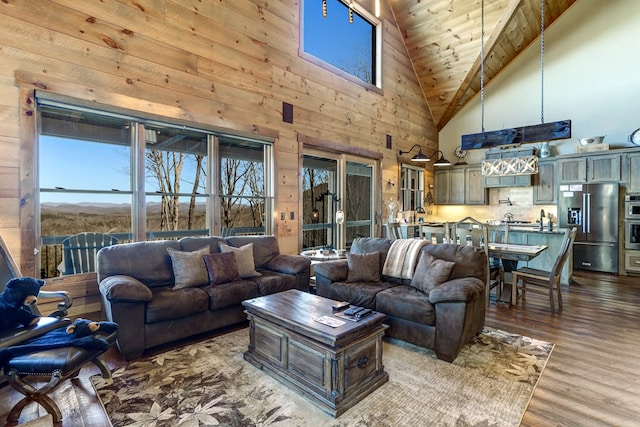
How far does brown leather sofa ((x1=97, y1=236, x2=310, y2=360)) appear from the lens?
2.74 meters

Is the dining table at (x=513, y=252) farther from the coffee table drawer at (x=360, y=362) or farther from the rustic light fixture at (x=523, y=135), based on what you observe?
the coffee table drawer at (x=360, y=362)

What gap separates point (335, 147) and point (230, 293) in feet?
11.3

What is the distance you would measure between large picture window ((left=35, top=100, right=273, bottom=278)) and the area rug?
152 cm

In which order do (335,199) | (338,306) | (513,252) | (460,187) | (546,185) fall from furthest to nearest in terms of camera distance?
(460,187)
(546,185)
(335,199)
(513,252)
(338,306)

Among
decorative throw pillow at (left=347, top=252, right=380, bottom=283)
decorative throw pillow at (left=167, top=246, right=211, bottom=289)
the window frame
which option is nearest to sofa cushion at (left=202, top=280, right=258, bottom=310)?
decorative throw pillow at (left=167, top=246, right=211, bottom=289)

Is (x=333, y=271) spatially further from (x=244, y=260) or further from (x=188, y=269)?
(x=188, y=269)

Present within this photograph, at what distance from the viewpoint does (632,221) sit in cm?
591

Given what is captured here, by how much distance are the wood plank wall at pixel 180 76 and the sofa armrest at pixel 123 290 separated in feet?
2.79

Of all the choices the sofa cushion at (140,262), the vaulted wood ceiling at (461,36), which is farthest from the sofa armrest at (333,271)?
the vaulted wood ceiling at (461,36)

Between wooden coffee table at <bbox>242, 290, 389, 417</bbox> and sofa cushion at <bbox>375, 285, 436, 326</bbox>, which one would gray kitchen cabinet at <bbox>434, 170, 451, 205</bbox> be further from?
wooden coffee table at <bbox>242, 290, 389, 417</bbox>

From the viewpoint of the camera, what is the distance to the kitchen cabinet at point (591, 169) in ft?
20.2

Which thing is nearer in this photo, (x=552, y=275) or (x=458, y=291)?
(x=458, y=291)

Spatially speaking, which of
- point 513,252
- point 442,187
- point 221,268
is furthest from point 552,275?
point 442,187

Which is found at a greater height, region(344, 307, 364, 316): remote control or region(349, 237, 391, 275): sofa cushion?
region(349, 237, 391, 275): sofa cushion
